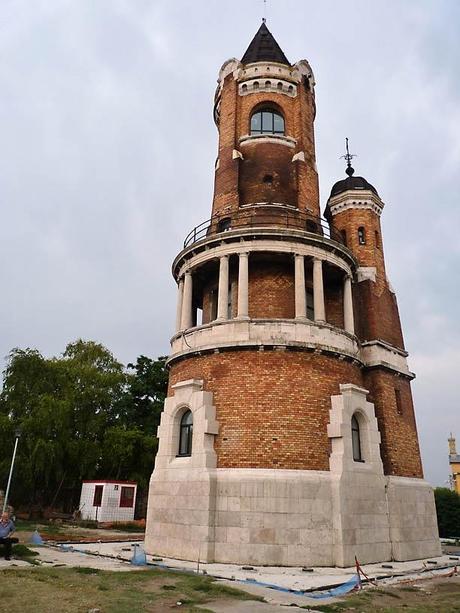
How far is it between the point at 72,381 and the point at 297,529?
1070 inches

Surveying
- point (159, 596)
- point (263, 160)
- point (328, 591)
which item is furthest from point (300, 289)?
point (159, 596)

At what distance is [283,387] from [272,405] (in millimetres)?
768

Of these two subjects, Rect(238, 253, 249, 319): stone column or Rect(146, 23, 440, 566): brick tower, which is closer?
Rect(146, 23, 440, 566): brick tower

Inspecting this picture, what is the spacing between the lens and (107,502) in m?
32.9

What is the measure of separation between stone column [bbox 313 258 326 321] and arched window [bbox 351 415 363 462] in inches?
164

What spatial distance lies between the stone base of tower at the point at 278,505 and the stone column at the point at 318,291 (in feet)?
9.70

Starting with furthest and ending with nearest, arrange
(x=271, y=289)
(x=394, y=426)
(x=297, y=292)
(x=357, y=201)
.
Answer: (x=357, y=201) → (x=394, y=426) → (x=271, y=289) → (x=297, y=292)

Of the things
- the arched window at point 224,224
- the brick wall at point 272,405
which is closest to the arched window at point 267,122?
Answer: the arched window at point 224,224

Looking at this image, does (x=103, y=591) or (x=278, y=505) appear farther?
(x=278, y=505)

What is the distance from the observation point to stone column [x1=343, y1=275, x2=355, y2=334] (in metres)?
21.6

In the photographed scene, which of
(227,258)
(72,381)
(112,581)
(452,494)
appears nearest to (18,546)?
(112,581)

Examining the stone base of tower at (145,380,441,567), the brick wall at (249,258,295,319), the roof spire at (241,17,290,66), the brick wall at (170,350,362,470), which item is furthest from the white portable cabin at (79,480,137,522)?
the roof spire at (241,17,290,66)

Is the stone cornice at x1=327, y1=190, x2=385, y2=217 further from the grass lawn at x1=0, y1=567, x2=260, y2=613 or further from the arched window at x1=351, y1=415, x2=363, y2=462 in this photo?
the grass lawn at x1=0, y1=567, x2=260, y2=613

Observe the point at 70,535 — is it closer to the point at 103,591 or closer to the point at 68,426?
the point at 68,426
